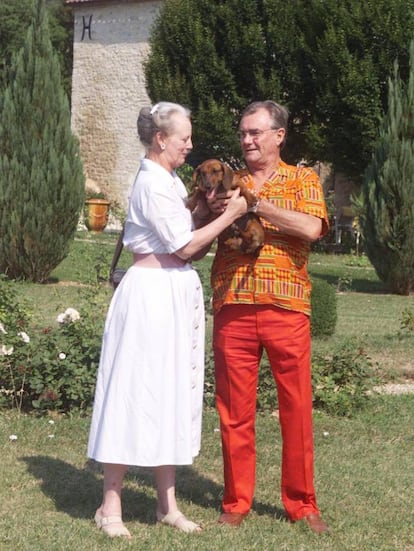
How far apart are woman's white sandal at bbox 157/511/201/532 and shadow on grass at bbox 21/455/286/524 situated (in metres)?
0.10

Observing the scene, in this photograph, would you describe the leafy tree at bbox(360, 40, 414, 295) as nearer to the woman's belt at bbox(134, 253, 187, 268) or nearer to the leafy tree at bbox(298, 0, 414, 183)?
the leafy tree at bbox(298, 0, 414, 183)

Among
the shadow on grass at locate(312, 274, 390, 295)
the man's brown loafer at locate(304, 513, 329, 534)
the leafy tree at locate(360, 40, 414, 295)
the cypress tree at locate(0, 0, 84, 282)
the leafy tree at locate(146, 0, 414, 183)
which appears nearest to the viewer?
the man's brown loafer at locate(304, 513, 329, 534)

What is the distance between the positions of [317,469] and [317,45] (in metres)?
18.6

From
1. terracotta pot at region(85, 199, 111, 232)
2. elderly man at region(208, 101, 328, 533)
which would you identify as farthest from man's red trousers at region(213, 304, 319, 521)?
terracotta pot at region(85, 199, 111, 232)

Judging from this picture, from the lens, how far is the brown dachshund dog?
4.18 metres

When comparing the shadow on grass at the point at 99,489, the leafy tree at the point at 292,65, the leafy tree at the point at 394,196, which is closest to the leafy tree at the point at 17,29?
the leafy tree at the point at 292,65

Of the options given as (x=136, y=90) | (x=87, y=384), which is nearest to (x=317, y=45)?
(x=136, y=90)

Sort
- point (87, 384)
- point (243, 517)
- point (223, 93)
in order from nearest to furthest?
point (243, 517), point (87, 384), point (223, 93)

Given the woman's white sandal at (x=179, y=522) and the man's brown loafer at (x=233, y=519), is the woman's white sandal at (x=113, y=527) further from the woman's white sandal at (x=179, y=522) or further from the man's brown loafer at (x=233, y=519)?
the man's brown loafer at (x=233, y=519)

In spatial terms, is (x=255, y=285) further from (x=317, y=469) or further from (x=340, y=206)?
(x=340, y=206)

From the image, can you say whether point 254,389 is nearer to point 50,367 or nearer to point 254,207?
point 254,207

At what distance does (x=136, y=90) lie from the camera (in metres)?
31.6

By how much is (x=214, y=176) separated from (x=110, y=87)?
28.7m

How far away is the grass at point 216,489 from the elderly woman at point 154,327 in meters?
0.30
